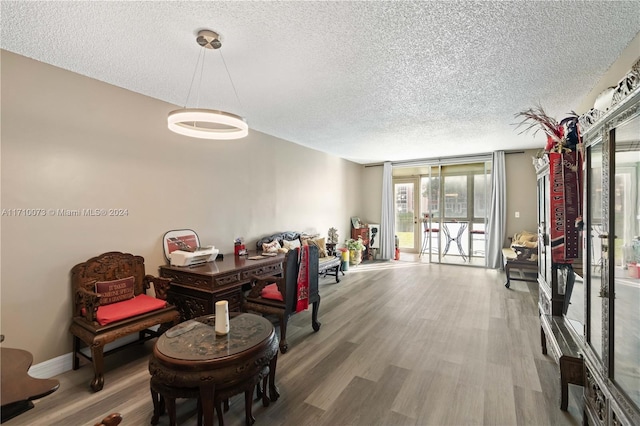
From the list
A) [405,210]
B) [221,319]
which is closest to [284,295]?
[221,319]

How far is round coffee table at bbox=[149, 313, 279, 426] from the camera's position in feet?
5.20

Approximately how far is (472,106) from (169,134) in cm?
372

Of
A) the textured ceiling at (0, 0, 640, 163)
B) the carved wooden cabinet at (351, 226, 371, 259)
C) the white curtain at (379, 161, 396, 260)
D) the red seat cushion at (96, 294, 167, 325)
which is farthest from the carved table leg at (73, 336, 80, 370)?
the white curtain at (379, 161, 396, 260)

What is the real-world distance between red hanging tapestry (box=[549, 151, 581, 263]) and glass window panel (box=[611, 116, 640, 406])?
774 millimetres

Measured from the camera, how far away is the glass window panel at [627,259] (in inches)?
53.1

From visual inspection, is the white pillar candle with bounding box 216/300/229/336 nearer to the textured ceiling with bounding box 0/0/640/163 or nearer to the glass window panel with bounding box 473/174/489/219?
the textured ceiling with bounding box 0/0/640/163

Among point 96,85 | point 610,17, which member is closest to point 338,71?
point 610,17

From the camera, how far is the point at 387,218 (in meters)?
7.75

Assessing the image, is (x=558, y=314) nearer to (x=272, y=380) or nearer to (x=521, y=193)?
(x=272, y=380)

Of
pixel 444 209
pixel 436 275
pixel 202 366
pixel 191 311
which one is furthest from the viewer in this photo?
pixel 444 209

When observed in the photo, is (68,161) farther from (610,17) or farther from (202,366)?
(610,17)

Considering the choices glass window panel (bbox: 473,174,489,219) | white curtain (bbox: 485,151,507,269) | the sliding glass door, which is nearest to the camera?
white curtain (bbox: 485,151,507,269)

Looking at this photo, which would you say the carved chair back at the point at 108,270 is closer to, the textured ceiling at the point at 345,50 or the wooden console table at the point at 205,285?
the wooden console table at the point at 205,285

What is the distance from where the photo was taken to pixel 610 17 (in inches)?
72.9
